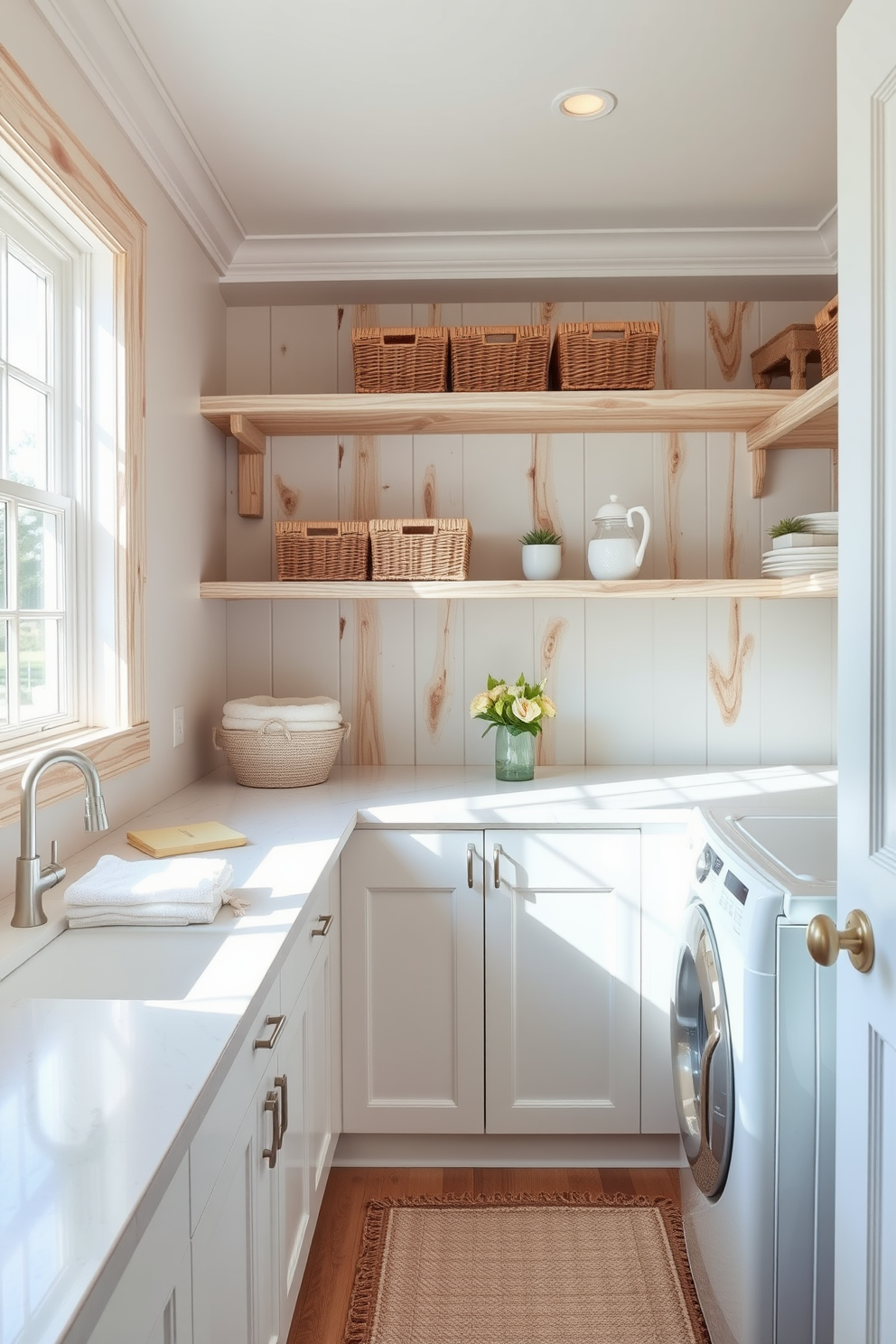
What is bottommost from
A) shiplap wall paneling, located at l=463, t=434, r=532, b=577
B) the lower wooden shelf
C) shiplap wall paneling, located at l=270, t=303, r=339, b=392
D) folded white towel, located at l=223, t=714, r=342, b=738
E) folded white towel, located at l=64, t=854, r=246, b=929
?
folded white towel, located at l=64, t=854, r=246, b=929

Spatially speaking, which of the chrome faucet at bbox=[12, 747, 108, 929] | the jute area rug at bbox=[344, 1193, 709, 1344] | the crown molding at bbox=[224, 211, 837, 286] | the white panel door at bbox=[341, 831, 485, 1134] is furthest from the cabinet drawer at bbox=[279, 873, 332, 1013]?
the crown molding at bbox=[224, 211, 837, 286]

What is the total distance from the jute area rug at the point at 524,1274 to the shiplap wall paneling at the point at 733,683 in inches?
49.5

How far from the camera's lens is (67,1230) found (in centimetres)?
75

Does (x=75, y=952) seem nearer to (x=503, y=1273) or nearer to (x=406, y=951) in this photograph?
(x=406, y=951)

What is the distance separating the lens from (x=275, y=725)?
99.7 inches

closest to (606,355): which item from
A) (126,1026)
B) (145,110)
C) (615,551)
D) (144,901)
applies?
(615,551)

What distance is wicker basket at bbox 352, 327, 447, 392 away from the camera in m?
2.60

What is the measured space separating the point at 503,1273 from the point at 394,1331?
273 millimetres

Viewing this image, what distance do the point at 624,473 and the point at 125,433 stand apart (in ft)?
4.93

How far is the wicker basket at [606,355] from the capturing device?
2.59 meters

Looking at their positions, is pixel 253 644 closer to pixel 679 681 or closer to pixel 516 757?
pixel 516 757

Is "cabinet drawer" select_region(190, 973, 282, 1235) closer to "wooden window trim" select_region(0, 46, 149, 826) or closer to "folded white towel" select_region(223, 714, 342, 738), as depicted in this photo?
"wooden window trim" select_region(0, 46, 149, 826)

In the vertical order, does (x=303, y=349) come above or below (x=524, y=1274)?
above

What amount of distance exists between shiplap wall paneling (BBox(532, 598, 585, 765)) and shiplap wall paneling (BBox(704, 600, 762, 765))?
384 millimetres
